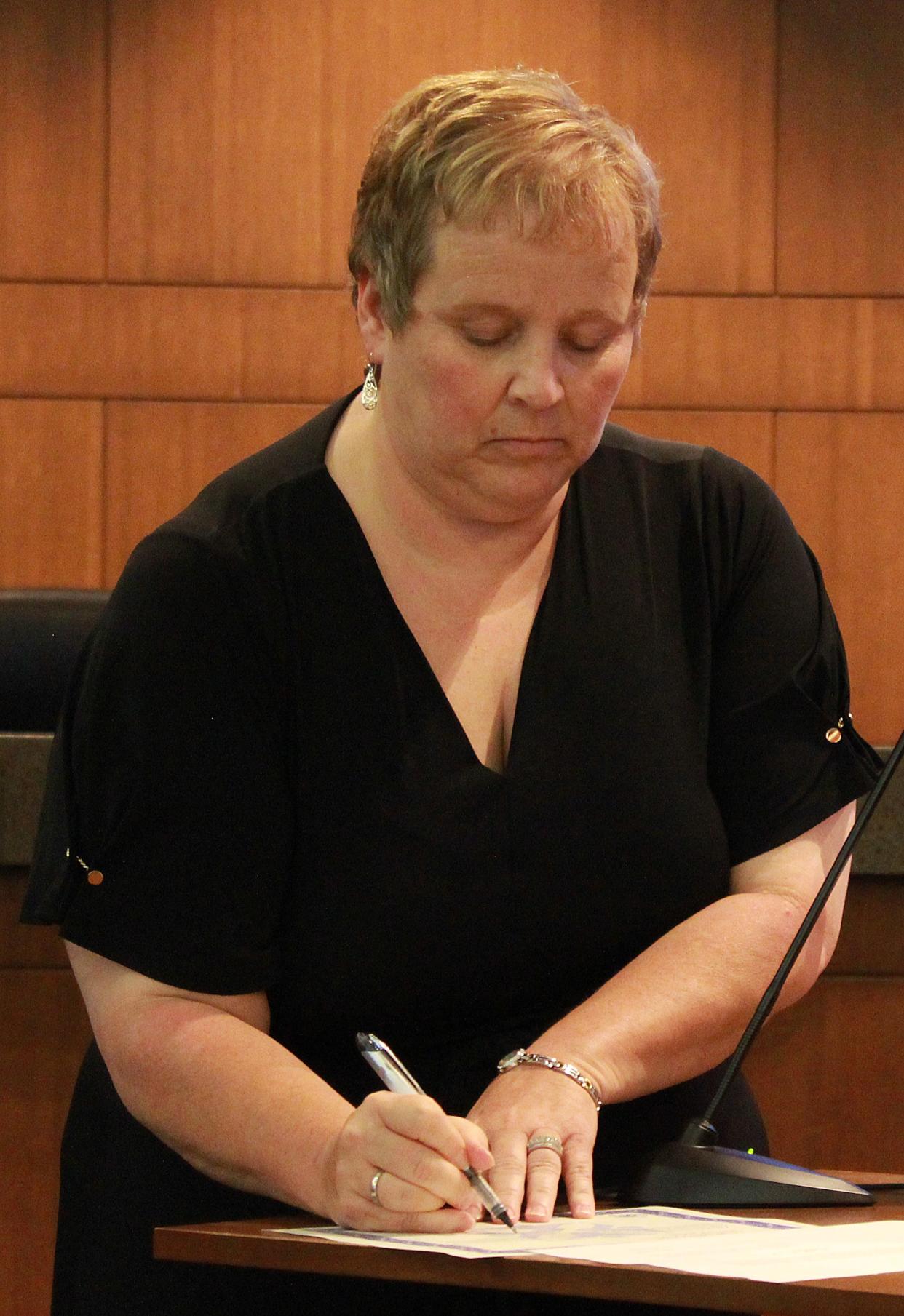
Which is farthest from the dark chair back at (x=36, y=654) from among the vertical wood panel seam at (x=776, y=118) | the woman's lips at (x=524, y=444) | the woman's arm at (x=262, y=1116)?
the vertical wood panel seam at (x=776, y=118)

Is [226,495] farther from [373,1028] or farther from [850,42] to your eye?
[850,42]

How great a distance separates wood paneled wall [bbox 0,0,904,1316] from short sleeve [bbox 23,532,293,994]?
83.9 inches

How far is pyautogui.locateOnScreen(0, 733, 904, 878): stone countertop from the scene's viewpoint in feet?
5.89

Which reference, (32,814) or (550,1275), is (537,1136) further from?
(32,814)

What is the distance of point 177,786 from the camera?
4.21 ft

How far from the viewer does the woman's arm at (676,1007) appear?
114cm

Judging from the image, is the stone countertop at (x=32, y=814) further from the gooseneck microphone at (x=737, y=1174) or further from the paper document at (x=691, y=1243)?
the paper document at (x=691, y=1243)

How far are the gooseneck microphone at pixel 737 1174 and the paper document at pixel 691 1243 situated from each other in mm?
35

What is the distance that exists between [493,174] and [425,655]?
0.39m

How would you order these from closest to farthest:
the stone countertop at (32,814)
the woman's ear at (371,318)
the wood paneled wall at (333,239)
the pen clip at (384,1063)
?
the pen clip at (384,1063) → the woman's ear at (371,318) → the stone countertop at (32,814) → the wood paneled wall at (333,239)

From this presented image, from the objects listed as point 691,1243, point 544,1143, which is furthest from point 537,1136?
Result: point 691,1243

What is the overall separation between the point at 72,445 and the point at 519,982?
235cm

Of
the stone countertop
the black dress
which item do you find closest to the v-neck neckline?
the black dress

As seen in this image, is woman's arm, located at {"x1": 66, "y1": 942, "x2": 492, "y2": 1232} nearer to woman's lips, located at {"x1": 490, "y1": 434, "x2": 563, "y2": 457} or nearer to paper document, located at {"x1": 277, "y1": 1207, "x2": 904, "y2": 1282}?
paper document, located at {"x1": 277, "y1": 1207, "x2": 904, "y2": 1282}
